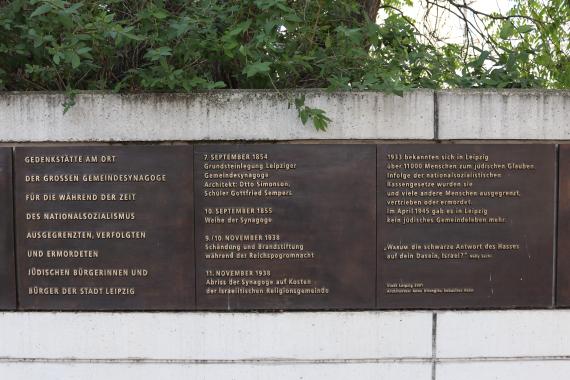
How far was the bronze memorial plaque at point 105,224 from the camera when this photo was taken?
13.6 ft

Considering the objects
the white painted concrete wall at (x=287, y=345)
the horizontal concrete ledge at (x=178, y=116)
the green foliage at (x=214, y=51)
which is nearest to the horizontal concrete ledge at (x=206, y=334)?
Result: the white painted concrete wall at (x=287, y=345)

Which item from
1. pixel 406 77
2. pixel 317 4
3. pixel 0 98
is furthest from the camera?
pixel 406 77

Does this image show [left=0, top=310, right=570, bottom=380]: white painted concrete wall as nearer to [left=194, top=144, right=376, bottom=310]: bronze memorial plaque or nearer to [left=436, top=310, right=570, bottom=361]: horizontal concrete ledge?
[left=436, top=310, right=570, bottom=361]: horizontal concrete ledge

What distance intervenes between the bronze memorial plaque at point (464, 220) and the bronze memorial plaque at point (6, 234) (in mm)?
2573

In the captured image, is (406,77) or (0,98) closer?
Answer: (0,98)

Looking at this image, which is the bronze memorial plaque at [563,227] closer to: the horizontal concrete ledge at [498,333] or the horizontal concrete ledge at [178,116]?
the horizontal concrete ledge at [498,333]

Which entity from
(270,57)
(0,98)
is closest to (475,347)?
(270,57)

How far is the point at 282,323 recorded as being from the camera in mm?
4199

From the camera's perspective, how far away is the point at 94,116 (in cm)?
414

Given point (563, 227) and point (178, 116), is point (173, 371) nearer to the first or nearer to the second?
point (178, 116)

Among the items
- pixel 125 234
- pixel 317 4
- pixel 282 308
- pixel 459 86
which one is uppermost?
pixel 317 4

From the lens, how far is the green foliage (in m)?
4.00

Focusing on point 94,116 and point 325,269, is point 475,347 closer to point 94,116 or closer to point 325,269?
point 325,269

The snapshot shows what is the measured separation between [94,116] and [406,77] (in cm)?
245
